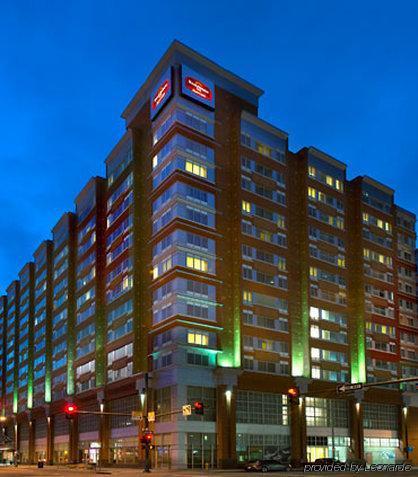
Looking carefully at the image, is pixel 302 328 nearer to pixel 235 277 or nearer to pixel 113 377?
pixel 235 277

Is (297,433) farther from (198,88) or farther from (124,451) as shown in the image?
(198,88)

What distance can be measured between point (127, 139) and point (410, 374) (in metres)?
62.8

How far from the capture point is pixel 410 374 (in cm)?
11631

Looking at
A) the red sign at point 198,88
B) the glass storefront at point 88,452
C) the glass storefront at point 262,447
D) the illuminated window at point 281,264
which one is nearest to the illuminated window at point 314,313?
the illuminated window at point 281,264

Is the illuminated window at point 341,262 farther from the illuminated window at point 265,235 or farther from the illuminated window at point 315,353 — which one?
the illuminated window at point 265,235

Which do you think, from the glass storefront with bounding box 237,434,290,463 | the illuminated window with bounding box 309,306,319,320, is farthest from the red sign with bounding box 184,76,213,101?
the glass storefront with bounding box 237,434,290,463

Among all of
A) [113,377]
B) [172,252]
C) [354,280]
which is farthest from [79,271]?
[354,280]

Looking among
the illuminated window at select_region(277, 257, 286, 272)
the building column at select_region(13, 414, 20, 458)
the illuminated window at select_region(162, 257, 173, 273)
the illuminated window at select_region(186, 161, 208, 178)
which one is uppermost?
Answer: the illuminated window at select_region(186, 161, 208, 178)

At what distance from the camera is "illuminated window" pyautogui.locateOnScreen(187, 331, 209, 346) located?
8388cm

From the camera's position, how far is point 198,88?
91.5 m

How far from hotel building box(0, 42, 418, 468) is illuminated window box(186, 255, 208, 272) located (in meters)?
0.28

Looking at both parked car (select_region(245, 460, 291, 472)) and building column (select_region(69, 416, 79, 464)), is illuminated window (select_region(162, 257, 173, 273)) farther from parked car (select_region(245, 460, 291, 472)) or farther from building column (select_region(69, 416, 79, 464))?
building column (select_region(69, 416, 79, 464))

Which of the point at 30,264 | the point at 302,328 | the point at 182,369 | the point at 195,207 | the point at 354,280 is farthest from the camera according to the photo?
the point at 30,264

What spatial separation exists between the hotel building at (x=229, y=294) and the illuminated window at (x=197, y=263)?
0.91 ft
